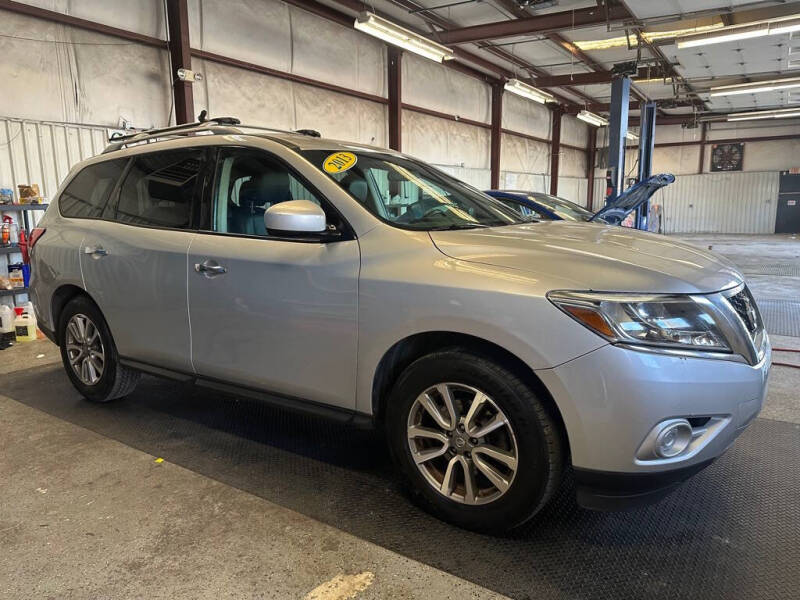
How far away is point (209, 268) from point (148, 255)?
1.66 feet

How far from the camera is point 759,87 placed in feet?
40.1

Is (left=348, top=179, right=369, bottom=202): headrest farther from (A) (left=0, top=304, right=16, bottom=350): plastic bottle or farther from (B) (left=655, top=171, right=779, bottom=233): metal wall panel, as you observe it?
(B) (left=655, top=171, right=779, bottom=233): metal wall panel

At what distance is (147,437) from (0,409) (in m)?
1.22

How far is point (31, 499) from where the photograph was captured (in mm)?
2348

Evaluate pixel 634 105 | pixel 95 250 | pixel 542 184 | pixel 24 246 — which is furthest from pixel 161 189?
pixel 634 105

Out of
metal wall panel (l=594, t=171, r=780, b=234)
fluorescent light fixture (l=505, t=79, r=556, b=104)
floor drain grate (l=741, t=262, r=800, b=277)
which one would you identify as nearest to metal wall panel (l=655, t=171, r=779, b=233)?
metal wall panel (l=594, t=171, r=780, b=234)

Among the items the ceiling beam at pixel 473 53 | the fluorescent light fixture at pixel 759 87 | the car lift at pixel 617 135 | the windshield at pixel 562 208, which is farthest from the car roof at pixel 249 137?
the fluorescent light fixture at pixel 759 87

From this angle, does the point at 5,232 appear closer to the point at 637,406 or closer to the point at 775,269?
the point at 637,406

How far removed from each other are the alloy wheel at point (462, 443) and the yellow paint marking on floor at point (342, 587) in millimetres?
417

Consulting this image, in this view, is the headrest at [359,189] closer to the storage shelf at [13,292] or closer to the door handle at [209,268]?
the door handle at [209,268]

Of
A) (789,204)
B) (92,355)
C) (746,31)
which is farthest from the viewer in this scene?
(789,204)

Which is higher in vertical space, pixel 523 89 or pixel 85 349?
pixel 523 89

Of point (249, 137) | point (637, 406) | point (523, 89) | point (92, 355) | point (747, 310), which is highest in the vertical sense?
point (523, 89)

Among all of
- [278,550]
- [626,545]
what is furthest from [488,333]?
[278,550]
